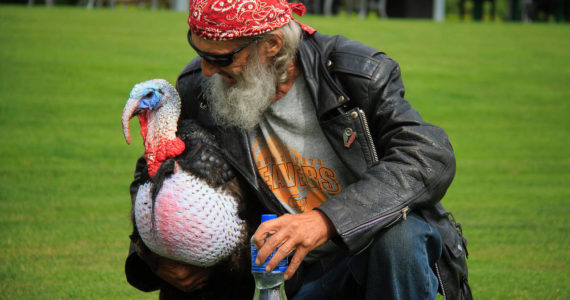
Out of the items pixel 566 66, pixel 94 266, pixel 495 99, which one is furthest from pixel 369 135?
pixel 566 66

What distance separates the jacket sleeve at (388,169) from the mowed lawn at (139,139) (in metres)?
1.54

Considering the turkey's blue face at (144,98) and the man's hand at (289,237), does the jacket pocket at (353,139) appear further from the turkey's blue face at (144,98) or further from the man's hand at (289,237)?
the turkey's blue face at (144,98)

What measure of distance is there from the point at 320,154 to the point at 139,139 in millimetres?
5694

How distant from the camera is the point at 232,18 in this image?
119 inches

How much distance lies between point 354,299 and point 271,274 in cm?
54

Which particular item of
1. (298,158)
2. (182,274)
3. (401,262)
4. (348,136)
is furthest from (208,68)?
(401,262)

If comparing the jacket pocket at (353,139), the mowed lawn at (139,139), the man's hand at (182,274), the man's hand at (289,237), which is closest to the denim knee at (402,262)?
the man's hand at (289,237)

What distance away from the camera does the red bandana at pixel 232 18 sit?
3018mm

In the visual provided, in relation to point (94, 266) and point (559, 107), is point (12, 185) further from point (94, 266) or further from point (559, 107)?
point (559, 107)

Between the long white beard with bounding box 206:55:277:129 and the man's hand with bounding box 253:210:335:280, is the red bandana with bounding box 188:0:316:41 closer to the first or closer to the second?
the long white beard with bounding box 206:55:277:129

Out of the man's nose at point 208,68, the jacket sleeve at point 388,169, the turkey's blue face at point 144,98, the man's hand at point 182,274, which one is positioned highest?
the man's nose at point 208,68

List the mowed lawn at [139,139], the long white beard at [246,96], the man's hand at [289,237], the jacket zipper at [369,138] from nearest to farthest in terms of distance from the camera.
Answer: the man's hand at [289,237] → the jacket zipper at [369,138] → the long white beard at [246,96] → the mowed lawn at [139,139]

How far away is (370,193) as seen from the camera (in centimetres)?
275

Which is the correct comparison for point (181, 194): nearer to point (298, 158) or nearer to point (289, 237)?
point (289, 237)
